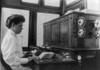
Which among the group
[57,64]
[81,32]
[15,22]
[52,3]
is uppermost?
[52,3]

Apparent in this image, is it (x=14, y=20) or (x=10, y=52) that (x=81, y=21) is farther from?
(x=10, y=52)

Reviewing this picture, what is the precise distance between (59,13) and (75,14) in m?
2.14

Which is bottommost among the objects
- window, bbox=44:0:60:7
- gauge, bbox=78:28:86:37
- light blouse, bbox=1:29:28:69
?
light blouse, bbox=1:29:28:69

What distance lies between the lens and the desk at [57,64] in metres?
2.03

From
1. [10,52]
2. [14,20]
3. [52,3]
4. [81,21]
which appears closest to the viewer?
[10,52]

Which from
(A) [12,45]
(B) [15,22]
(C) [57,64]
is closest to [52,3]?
(C) [57,64]

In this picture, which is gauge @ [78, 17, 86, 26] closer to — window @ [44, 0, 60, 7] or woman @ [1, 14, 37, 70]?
woman @ [1, 14, 37, 70]

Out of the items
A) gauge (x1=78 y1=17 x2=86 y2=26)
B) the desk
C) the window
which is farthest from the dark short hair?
the window

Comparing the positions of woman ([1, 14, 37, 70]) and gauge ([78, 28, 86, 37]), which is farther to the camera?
gauge ([78, 28, 86, 37])

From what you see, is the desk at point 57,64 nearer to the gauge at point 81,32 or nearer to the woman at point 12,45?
the woman at point 12,45

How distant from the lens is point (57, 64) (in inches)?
83.3

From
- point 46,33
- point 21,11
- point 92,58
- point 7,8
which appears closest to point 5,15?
point 7,8

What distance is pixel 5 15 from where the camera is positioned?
12.6 ft

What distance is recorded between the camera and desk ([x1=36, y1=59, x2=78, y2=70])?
2.03 m
